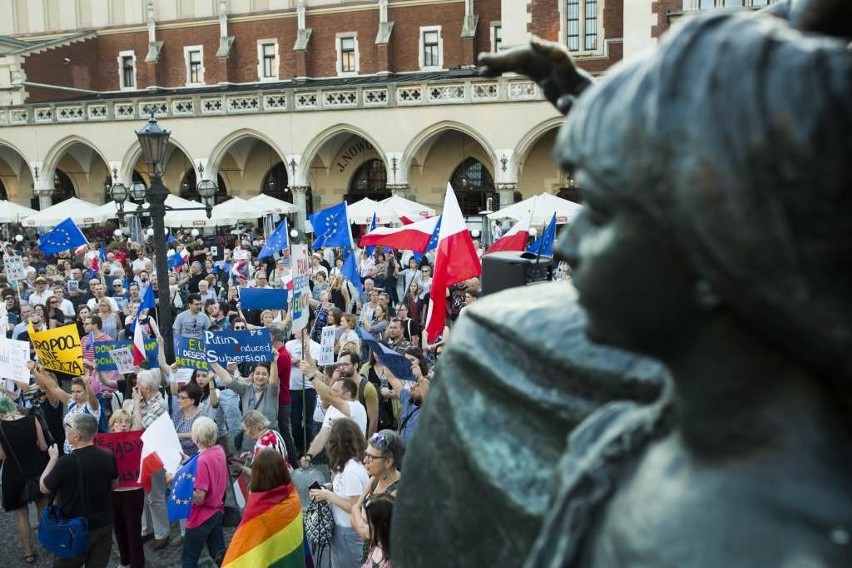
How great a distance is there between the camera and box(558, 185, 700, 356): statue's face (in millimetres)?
773

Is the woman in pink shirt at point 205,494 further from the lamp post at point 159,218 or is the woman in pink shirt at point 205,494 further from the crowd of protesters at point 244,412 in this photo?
the lamp post at point 159,218

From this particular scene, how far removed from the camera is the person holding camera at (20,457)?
695 cm

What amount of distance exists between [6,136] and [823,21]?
3684 cm

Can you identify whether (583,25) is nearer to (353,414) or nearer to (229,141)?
(229,141)

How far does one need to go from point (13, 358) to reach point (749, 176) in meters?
7.82

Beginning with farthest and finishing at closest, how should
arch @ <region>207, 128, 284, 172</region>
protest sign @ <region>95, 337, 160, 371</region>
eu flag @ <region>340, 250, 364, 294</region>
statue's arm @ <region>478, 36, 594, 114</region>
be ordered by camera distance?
arch @ <region>207, 128, 284, 172</region> < eu flag @ <region>340, 250, 364, 294</region> < protest sign @ <region>95, 337, 160, 371</region> < statue's arm @ <region>478, 36, 594, 114</region>

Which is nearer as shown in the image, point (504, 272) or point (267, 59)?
point (504, 272)

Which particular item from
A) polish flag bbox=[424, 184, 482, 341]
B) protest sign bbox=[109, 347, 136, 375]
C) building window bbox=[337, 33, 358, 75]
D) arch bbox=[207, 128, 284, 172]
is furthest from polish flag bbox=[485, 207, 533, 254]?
building window bbox=[337, 33, 358, 75]

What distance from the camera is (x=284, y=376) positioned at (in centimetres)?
843

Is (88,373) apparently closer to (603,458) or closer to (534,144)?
(603,458)

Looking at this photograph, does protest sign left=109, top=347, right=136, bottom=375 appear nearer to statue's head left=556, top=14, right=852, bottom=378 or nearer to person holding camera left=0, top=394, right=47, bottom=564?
person holding camera left=0, top=394, right=47, bottom=564

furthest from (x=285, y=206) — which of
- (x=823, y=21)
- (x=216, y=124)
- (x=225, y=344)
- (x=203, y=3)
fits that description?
(x=823, y=21)

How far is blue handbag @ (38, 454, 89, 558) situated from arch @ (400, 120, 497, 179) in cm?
2262

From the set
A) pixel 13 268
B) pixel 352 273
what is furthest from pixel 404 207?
pixel 352 273
